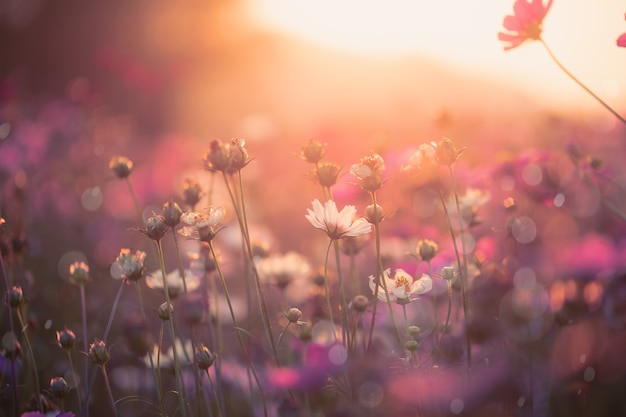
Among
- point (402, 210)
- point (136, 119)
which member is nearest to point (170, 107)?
point (136, 119)

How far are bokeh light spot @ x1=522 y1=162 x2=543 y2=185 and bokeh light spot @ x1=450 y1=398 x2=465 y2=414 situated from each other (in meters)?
0.69

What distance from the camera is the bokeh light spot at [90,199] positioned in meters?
2.60

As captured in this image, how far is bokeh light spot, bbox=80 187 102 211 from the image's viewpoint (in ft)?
8.54

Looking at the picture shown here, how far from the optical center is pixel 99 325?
64.6 inches

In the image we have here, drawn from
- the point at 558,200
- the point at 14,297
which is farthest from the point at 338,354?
the point at 558,200

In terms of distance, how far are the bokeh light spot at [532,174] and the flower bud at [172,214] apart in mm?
779

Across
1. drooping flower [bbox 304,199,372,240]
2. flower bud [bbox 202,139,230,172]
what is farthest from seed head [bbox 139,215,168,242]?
drooping flower [bbox 304,199,372,240]

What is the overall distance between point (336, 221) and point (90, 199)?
2034 mm

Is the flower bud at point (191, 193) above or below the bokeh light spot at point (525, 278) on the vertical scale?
above

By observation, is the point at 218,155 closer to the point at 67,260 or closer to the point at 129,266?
the point at 129,266

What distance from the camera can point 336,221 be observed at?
0.92 meters

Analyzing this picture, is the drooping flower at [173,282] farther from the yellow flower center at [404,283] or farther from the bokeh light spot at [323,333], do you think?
the yellow flower center at [404,283]

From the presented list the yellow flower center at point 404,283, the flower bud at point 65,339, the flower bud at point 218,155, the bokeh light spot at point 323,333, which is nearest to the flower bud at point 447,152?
the yellow flower center at point 404,283

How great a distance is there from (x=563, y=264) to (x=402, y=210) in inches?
24.2
